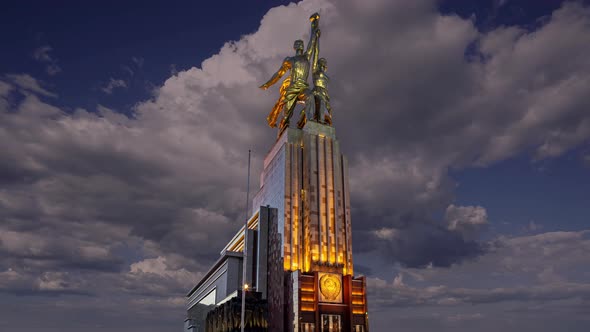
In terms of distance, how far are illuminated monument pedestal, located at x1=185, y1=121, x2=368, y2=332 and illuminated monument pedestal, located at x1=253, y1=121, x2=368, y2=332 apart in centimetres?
14

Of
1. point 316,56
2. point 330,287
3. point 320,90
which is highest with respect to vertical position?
point 316,56

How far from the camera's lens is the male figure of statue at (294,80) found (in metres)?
97.4

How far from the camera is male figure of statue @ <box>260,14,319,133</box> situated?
319 feet

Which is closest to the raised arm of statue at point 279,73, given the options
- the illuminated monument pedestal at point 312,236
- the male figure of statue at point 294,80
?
the male figure of statue at point 294,80

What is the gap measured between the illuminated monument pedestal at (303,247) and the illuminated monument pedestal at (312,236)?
14 cm

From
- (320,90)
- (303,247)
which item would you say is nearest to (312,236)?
(303,247)

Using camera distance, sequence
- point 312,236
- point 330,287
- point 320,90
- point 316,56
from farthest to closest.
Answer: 1. point 316,56
2. point 320,90
3. point 312,236
4. point 330,287

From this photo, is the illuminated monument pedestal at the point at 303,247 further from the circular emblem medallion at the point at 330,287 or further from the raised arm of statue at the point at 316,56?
the raised arm of statue at the point at 316,56

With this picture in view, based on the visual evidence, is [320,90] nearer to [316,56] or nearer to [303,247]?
[316,56]

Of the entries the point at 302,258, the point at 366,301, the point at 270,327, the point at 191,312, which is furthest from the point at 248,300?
the point at 191,312

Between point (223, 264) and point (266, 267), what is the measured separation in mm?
12186

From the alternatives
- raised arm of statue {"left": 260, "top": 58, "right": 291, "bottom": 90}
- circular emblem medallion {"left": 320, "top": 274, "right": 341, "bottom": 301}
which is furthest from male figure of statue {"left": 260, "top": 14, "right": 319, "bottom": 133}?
circular emblem medallion {"left": 320, "top": 274, "right": 341, "bottom": 301}

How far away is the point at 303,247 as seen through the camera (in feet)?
266

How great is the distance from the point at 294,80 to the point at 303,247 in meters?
34.4
